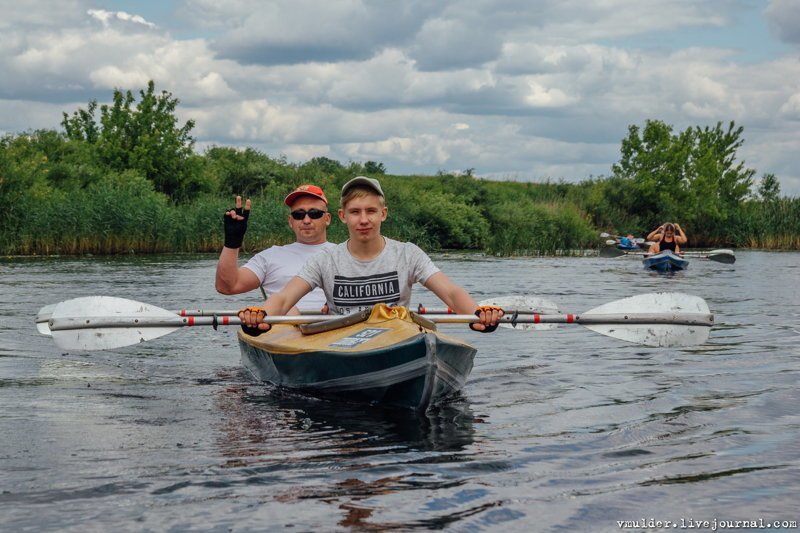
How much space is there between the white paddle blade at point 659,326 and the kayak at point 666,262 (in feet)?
51.9

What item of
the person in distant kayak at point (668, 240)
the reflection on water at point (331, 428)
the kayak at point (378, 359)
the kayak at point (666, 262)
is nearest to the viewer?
the reflection on water at point (331, 428)

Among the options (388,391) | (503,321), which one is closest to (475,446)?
(388,391)

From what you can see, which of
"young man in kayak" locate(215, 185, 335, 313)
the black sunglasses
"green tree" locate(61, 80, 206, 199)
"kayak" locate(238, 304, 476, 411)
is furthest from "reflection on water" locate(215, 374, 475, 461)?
"green tree" locate(61, 80, 206, 199)

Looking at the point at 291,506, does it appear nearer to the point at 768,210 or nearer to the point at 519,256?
the point at 519,256

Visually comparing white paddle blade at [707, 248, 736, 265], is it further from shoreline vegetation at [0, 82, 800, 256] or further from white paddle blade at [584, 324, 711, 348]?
white paddle blade at [584, 324, 711, 348]

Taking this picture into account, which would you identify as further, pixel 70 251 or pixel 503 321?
pixel 70 251

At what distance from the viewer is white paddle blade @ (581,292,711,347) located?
7832mm

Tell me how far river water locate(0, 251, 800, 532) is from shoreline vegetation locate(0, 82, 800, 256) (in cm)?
1657

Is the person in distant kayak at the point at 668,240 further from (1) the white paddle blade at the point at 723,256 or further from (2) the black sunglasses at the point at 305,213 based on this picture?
(2) the black sunglasses at the point at 305,213

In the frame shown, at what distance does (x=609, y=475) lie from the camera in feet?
16.8

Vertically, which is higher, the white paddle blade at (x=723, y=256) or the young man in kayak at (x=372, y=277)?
the young man in kayak at (x=372, y=277)

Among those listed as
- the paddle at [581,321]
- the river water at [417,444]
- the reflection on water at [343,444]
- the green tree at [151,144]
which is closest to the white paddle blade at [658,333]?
the paddle at [581,321]

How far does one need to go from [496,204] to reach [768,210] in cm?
1067

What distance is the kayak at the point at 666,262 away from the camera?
2331 centimetres
